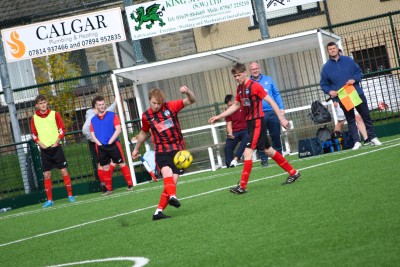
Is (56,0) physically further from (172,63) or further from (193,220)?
(193,220)

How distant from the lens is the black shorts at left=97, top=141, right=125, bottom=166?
19.6 m

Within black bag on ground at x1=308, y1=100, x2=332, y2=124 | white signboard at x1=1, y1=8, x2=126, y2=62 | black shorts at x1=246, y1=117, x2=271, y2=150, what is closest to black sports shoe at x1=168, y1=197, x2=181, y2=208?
black shorts at x1=246, y1=117, x2=271, y2=150

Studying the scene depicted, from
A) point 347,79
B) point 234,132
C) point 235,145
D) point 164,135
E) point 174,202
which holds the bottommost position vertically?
point 174,202

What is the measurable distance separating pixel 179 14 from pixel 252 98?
8923 millimetres

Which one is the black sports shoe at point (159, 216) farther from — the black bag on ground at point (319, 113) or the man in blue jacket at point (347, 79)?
the black bag on ground at point (319, 113)

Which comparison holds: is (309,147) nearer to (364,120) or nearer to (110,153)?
(364,120)

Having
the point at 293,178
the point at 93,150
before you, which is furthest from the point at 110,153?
the point at 293,178

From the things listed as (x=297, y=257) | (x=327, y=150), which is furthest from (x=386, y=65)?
(x=297, y=257)

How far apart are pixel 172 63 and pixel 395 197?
1217 centimetres

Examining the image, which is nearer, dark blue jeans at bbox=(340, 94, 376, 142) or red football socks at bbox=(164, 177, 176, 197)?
red football socks at bbox=(164, 177, 176, 197)

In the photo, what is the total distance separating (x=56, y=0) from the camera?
3203cm

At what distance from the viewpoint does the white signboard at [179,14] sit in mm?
21875

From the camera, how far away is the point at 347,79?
706 inches

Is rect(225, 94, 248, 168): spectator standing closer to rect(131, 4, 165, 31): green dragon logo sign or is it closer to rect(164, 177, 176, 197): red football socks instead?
rect(131, 4, 165, 31): green dragon logo sign
